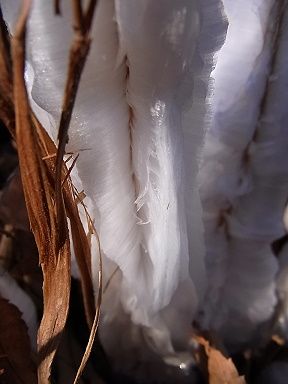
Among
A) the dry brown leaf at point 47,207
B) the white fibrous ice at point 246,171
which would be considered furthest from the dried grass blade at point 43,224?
the white fibrous ice at point 246,171

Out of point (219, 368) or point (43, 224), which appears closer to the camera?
point (43, 224)

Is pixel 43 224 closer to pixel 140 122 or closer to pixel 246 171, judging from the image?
pixel 140 122

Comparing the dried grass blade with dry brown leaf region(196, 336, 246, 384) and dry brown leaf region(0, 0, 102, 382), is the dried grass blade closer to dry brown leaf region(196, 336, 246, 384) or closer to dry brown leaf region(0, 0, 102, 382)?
dry brown leaf region(0, 0, 102, 382)

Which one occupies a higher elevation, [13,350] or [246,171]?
[246,171]

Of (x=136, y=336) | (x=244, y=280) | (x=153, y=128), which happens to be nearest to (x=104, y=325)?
(x=136, y=336)

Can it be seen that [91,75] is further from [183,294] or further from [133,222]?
[183,294]

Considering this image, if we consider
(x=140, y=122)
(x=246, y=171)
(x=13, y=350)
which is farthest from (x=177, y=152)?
(x=13, y=350)

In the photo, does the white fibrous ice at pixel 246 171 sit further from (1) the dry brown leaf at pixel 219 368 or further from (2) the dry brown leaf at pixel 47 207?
(2) the dry brown leaf at pixel 47 207
